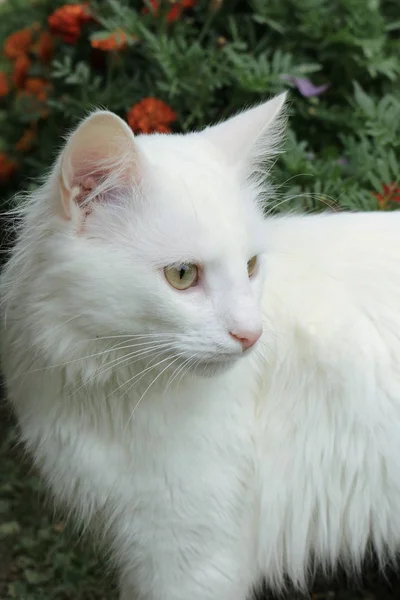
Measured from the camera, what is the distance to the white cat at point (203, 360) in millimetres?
1227

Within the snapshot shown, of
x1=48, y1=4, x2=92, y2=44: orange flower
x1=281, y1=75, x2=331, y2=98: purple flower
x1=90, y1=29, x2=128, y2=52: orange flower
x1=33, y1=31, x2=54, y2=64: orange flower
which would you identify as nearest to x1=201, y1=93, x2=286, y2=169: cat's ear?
x1=281, y1=75, x2=331, y2=98: purple flower

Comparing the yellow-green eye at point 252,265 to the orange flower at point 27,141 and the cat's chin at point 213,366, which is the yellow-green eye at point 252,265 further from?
the orange flower at point 27,141

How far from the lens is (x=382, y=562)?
5.82 feet

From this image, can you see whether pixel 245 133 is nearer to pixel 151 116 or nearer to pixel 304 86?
pixel 151 116

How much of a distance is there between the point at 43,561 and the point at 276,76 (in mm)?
1712

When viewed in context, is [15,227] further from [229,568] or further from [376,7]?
[376,7]

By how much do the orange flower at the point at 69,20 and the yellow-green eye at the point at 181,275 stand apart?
1.66 m

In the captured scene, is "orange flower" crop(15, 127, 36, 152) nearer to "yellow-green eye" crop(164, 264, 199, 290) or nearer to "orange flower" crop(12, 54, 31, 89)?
"orange flower" crop(12, 54, 31, 89)

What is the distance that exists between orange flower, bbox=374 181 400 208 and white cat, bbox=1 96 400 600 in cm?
47

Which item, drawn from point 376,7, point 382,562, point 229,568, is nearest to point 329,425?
point 229,568

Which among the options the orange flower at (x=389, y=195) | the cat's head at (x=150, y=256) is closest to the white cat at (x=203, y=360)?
the cat's head at (x=150, y=256)

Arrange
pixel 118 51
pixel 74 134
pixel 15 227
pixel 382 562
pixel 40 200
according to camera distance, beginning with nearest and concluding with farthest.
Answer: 1. pixel 74 134
2. pixel 40 200
3. pixel 15 227
4. pixel 382 562
5. pixel 118 51

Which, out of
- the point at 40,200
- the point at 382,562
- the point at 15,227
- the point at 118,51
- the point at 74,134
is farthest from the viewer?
the point at 118,51

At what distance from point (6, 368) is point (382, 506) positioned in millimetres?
882
